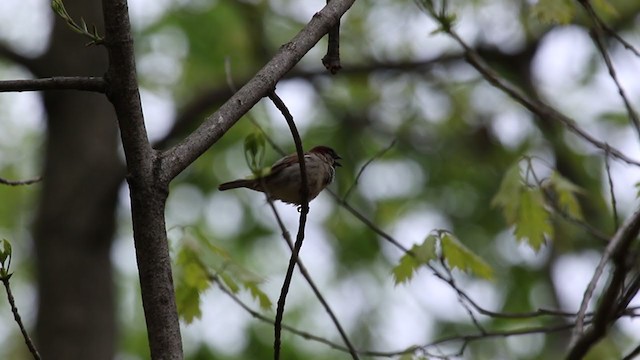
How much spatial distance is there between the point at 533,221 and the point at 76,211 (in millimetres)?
3964

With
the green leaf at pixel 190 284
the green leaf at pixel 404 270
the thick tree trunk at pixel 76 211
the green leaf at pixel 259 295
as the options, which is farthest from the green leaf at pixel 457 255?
the thick tree trunk at pixel 76 211

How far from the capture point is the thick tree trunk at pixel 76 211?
258 inches

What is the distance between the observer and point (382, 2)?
10.5 meters

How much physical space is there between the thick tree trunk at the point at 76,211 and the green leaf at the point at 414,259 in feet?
10.2

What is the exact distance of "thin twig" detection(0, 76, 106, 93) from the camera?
7.54 feet

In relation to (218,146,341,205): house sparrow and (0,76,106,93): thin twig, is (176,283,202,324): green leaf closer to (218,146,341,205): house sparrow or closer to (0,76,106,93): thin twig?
(218,146,341,205): house sparrow

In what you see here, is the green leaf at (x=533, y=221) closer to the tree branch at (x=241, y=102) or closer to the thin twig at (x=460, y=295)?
the thin twig at (x=460, y=295)

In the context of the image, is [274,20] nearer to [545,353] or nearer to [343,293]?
[343,293]

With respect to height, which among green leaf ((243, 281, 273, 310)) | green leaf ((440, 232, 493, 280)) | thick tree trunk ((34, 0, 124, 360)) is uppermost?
thick tree trunk ((34, 0, 124, 360))

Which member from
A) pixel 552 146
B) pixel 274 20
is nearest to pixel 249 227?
pixel 274 20

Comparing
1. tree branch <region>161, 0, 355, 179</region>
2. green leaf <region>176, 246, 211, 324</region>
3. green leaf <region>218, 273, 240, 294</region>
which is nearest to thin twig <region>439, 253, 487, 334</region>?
green leaf <region>218, 273, 240, 294</region>

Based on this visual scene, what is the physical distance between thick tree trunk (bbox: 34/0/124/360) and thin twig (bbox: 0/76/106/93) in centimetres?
442

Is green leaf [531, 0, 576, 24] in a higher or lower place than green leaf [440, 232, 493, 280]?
higher

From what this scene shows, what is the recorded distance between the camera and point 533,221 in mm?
4180
